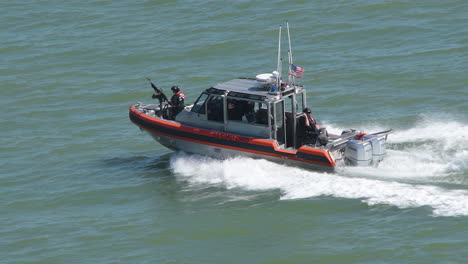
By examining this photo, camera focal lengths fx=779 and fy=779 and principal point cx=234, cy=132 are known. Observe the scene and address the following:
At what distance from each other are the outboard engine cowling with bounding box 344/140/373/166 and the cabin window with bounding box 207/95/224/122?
9.62ft

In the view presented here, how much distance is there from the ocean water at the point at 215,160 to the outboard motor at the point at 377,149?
284 mm

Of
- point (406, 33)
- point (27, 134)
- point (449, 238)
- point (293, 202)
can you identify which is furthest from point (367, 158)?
point (406, 33)

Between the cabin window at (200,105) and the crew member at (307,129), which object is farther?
the cabin window at (200,105)

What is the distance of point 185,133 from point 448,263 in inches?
279

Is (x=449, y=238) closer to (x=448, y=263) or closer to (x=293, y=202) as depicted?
(x=448, y=263)

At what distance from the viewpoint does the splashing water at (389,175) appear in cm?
1476

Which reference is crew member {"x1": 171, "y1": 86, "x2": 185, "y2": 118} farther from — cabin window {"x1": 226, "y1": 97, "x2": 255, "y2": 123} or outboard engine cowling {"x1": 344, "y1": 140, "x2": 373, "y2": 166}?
outboard engine cowling {"x1": 344, "y1": 140, "x2": 373, "y2": 166}

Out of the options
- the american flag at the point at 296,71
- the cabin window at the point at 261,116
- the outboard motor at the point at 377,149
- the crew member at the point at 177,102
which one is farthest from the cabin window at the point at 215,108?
the outboard motor at the point at 377,149

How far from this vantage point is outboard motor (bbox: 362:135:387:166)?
16.5 meters

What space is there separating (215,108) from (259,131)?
117 cm

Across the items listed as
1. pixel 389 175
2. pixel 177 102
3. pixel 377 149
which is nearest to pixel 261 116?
pixel 177 102

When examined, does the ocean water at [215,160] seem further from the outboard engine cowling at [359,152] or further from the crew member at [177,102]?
the crew member at [177,102]

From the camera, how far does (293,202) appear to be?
1539 cm

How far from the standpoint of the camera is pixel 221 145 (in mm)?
17312
